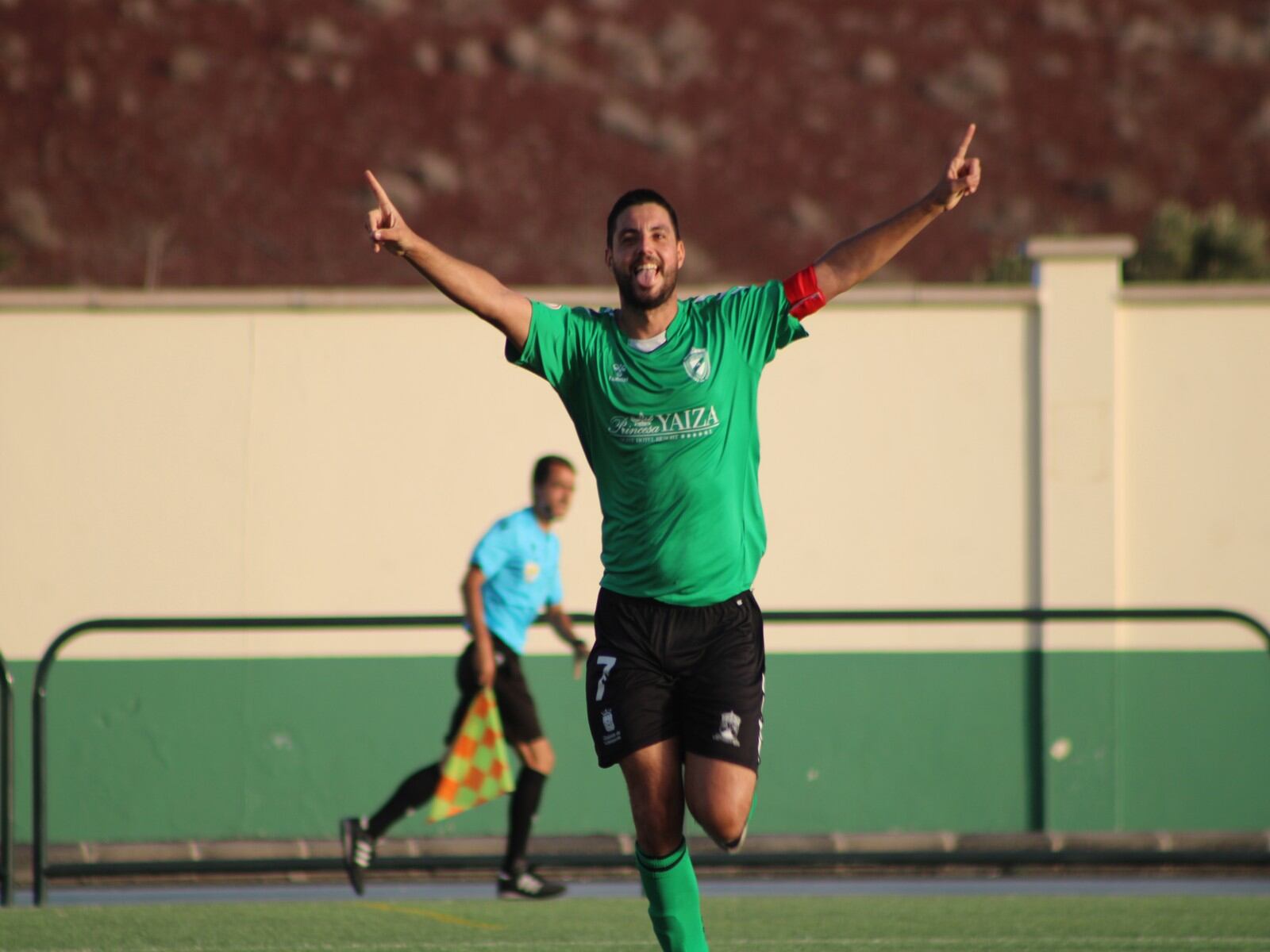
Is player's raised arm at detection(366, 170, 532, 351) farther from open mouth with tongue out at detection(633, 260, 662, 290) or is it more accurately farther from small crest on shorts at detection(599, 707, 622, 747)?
small crest on shorts at detection(599, 707, 622, 747)

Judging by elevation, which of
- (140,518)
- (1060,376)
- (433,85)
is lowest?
(140,518)

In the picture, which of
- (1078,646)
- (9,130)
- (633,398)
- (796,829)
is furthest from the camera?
(9,130)

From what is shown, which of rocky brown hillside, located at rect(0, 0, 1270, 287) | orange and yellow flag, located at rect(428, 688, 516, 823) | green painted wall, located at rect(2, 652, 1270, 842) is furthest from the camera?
rocky brown hillside, located at rect(0, 0, 1270, 287)

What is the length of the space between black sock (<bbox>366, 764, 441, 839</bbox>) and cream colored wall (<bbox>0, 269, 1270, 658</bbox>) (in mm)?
3157

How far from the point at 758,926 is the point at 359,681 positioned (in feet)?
12.5

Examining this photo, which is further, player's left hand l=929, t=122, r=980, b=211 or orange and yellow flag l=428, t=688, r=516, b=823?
orange and yellow flag l=428, t=688, r=516, b=823

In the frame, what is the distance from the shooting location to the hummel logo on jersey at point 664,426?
6176 mm

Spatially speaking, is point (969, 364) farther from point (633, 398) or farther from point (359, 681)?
point (633, 398)

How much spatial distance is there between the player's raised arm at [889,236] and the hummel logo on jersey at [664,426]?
57 cm

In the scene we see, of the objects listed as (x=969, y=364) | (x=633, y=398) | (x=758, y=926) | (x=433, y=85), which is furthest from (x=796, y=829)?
(x=433, y=85)

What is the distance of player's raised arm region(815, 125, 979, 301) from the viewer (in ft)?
20.0

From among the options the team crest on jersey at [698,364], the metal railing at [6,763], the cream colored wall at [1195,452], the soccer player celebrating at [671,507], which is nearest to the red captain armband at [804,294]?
the soccer player celebrating at [671,507]

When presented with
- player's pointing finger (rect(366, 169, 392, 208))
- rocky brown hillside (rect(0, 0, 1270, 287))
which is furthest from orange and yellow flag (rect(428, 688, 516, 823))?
rocky brown hillside (rect(0, 0, 1270, 287))

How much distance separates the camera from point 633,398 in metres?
6.19
